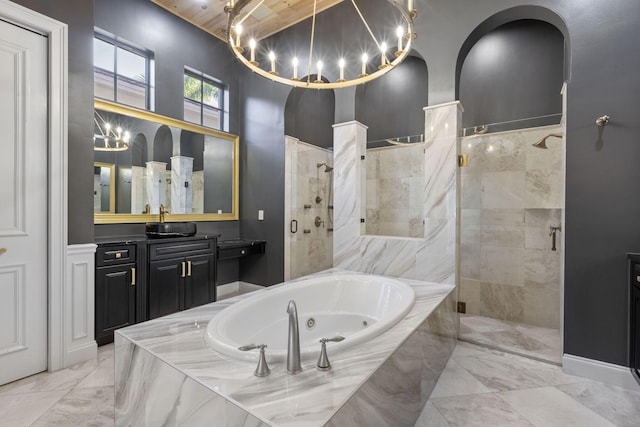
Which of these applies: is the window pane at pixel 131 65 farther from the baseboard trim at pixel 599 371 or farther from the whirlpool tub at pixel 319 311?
the baseboard trim at pixel 599 371

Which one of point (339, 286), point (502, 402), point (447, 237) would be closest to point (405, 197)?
point (447, 237)

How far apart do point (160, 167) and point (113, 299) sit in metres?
1.53

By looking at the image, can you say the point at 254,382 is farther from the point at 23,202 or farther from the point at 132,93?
the point at 132,93

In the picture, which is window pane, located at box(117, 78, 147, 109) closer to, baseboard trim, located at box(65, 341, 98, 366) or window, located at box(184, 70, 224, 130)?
window, located at box(184, 70, 224, 130)

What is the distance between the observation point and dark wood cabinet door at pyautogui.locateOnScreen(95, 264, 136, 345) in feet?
8.29

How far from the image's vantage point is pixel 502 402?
6.31 ft

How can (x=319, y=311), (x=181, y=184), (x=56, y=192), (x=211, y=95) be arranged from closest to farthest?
1. (x=56, y=192)
2. (x=319, y=311)
3. (x=181, y=184)
4. (x=211, y=95)

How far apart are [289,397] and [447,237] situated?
2090mm

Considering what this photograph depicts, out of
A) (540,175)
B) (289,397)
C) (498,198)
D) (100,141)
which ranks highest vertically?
(100,141)

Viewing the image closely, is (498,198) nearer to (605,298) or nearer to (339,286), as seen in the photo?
(605,298)

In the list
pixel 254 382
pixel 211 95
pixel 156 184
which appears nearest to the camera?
pixel 254 382

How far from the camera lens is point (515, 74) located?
3.39 m

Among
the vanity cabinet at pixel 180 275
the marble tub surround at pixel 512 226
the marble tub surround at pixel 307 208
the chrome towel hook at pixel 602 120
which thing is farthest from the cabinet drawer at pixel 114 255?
the chrome towel hook at pixel 602 120

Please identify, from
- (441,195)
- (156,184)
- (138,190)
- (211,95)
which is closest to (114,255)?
(138,190)
